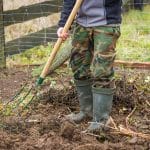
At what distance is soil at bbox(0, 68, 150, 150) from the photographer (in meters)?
4.49

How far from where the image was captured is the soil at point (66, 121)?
14.7ft

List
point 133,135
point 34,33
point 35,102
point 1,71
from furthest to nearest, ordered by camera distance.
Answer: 1. point 34,33
2. point 1,71
3. point 35,102
4. point 133,135

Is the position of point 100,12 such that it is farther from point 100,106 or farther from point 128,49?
point 128,49

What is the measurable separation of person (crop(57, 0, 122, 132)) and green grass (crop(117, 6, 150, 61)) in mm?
2808

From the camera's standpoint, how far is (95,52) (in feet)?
15.7

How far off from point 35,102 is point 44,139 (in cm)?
130

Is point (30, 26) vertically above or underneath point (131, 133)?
above

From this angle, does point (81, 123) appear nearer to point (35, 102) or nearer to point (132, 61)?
point (35, 102)

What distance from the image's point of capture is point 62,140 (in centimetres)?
457

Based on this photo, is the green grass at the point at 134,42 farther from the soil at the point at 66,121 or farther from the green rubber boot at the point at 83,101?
the green rubber boot at the point at 83,101

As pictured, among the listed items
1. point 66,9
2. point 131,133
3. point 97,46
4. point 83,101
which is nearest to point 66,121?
point 83,101

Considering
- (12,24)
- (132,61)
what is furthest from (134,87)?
(12,24)

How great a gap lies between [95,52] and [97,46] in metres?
0.06

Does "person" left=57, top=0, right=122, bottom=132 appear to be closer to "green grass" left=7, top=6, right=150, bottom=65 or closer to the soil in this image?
the soil
